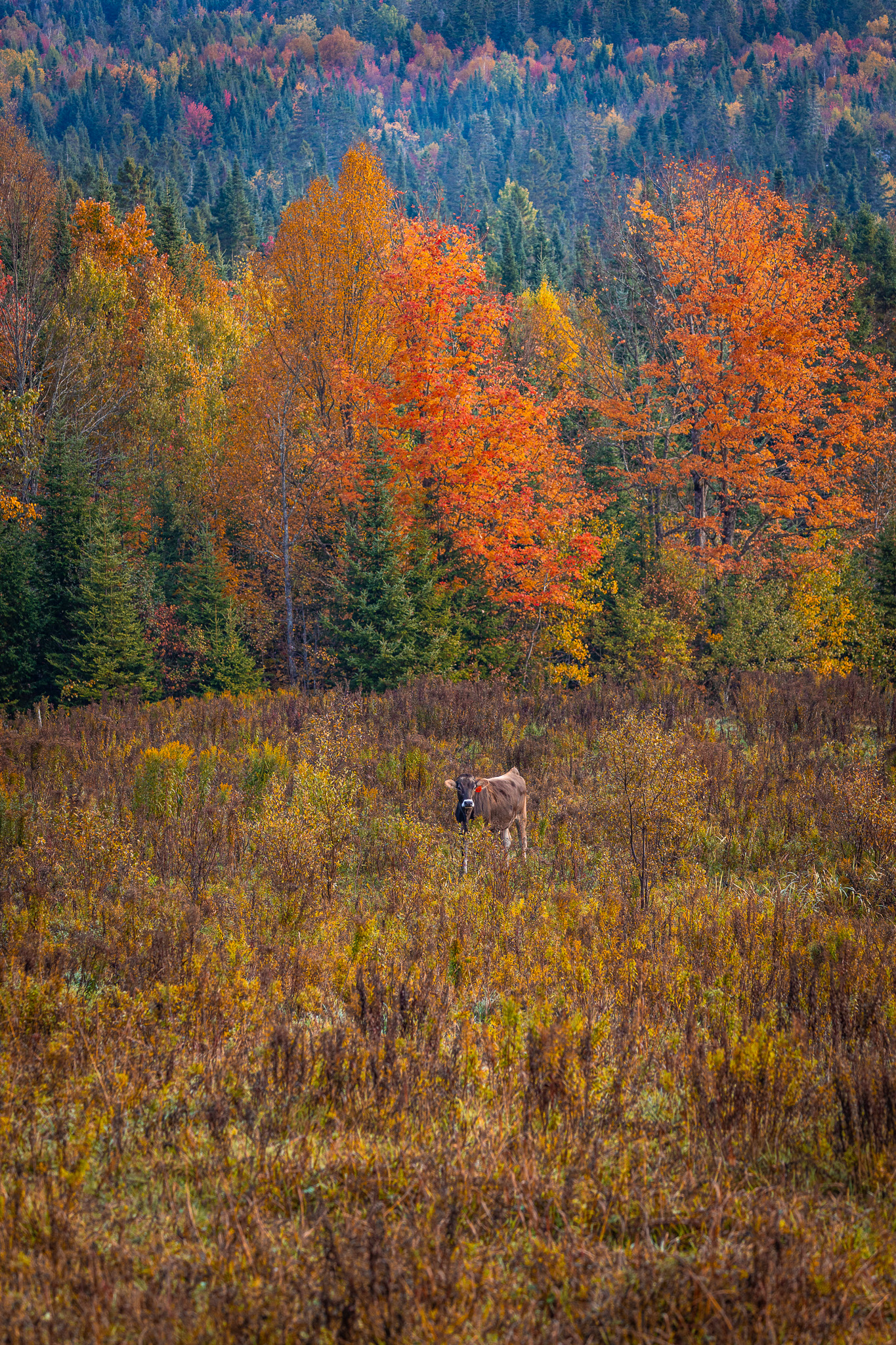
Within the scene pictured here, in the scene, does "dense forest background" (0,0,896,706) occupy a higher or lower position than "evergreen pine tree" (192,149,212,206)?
lower

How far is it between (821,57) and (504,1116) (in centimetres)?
22478

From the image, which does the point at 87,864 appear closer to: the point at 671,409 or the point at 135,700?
the point at 135,700

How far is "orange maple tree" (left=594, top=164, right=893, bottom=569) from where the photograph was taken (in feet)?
68.2

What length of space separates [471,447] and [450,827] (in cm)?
1325

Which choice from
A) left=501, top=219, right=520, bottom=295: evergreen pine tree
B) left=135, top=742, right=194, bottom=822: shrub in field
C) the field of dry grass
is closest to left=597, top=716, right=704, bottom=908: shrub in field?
the field of dry grass

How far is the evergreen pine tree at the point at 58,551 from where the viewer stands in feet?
64.0

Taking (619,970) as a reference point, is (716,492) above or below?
above

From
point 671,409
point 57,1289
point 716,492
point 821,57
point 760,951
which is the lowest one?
point 760,951

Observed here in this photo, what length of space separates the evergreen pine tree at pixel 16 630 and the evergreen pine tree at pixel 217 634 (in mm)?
3908

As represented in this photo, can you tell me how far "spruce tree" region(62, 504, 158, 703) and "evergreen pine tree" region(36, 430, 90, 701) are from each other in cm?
40

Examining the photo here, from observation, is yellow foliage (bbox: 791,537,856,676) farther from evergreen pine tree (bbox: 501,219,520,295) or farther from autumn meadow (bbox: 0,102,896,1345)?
evergreen pine tree (bbox: 501,219,520,295)

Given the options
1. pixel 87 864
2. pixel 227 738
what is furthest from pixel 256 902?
pixel 227 738

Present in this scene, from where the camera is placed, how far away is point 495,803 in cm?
834

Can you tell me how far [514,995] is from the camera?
4.65m
